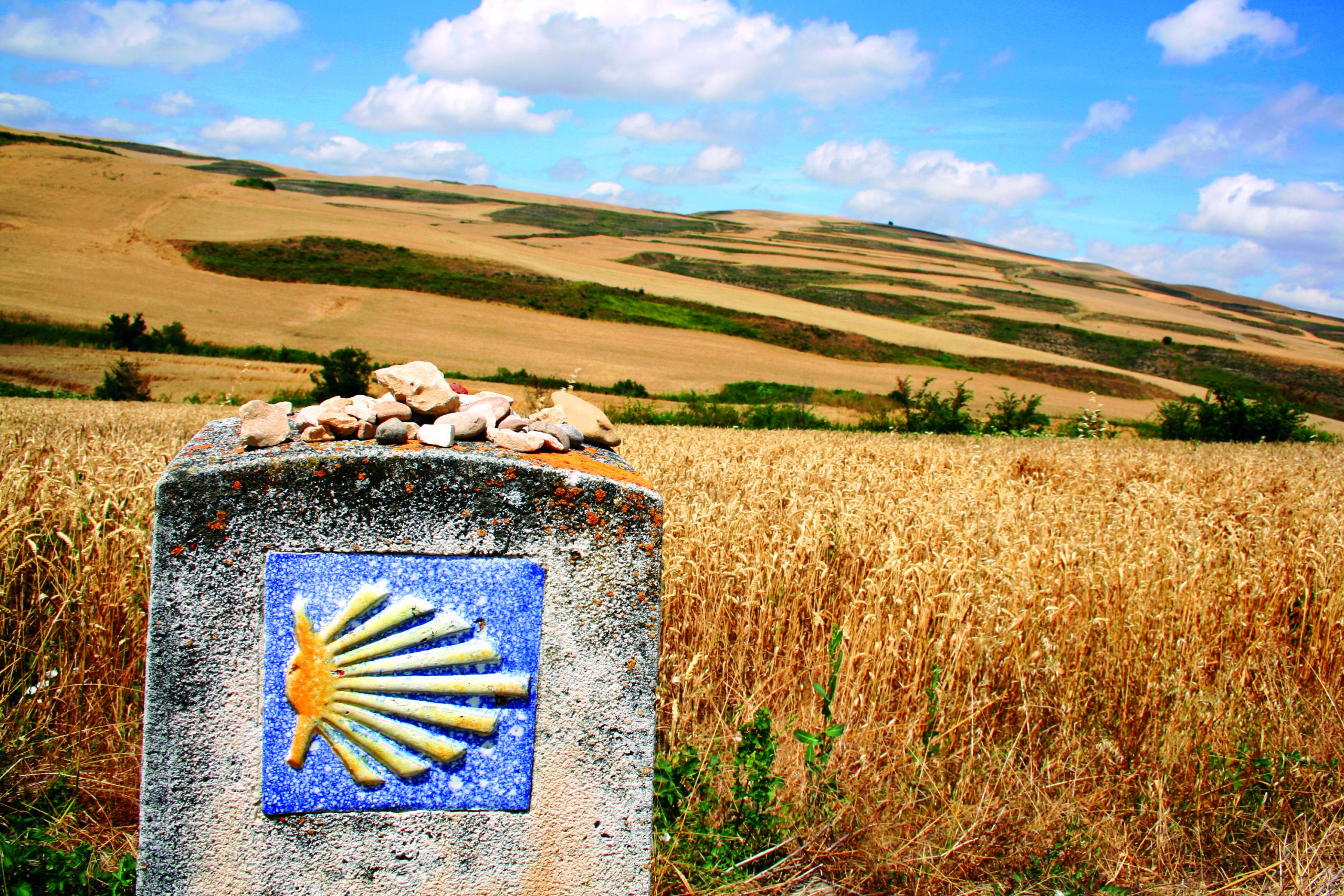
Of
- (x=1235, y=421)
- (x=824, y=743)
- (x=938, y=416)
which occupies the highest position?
(x=1235, y=421)

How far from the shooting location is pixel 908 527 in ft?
16.1

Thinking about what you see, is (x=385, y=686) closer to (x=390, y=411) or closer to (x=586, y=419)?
(x=390, y=411)

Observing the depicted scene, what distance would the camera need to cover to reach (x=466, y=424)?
233cm

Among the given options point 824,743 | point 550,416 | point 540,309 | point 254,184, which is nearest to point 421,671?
point 550,416

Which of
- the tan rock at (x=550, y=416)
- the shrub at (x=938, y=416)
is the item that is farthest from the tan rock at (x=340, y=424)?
the shrub at (x=938, y=416)

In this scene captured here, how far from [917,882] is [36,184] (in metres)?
71.1

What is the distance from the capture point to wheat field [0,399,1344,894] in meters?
2.76

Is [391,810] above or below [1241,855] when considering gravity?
above

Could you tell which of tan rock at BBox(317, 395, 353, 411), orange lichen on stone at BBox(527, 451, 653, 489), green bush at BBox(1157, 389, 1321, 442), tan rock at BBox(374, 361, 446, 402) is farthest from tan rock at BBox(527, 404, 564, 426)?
green bush at BBox(1157, 389, 1321, 442)

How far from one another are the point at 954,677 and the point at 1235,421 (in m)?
20.2

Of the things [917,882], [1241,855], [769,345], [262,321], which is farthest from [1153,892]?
[769,345]

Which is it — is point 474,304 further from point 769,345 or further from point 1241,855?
point 1241,855

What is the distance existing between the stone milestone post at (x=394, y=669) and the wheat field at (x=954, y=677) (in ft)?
1.92

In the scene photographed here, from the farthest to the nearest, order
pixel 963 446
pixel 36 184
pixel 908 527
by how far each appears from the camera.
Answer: pixel 36 184, pixel 963 446, pixel 908 527
